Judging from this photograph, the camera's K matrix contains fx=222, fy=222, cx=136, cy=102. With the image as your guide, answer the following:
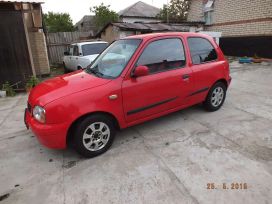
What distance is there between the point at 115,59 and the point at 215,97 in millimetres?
2393

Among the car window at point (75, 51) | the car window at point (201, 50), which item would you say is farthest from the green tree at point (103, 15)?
the car window at point (201, 50)

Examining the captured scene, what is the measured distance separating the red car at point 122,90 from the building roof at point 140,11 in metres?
30.5

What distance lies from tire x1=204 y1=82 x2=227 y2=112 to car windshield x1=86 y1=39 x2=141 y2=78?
2.00m

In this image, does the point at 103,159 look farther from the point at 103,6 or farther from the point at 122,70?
the point at 103,6

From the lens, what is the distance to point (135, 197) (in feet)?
8.55

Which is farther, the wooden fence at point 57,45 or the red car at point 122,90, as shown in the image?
the wooden fence at point 57,45

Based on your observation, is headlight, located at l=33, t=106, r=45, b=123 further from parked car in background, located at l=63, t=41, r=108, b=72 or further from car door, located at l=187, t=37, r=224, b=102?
→ parked car in background, located at l=63, t=41, r=108, b=72

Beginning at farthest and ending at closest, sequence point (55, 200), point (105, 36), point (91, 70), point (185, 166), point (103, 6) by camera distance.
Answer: point (103, 6), point (105, 36), point (91, 70), point (185, 166), point (55, 200)

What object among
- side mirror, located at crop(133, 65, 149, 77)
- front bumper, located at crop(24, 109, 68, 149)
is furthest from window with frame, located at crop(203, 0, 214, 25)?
front bumper, located at crop(24, 109, 68, 149)

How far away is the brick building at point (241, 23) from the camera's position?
38.3 feet

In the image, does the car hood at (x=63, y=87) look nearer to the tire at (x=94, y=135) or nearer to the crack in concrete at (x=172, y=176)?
the tire at (x=94, y=135)

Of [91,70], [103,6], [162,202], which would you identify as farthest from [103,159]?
[103,6]

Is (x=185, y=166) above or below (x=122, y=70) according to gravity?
below

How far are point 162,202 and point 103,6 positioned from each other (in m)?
31.3
